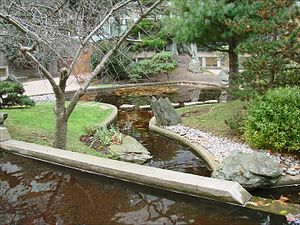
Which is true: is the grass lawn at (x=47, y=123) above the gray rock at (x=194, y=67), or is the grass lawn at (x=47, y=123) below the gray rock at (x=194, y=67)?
above

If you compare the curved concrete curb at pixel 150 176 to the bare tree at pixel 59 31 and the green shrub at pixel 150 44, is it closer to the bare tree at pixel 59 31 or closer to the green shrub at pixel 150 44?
the bare tree at pixel 59 31

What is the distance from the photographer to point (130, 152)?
6621mm

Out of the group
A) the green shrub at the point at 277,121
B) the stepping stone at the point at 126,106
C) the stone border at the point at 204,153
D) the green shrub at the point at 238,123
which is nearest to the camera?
the stone border at the point at 204,153

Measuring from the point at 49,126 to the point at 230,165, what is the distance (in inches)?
196

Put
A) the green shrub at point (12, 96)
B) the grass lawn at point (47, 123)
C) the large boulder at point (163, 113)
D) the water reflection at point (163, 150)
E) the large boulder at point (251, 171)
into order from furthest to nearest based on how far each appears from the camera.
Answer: the green shrub at point (12, 96) < the large boulder at point (163, 113) < the grass lawn at point (47, 123) < the water reflection at point (163, 150) < the large boulder at point (251, 171)

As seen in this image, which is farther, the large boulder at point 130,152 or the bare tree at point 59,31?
the large boulder at point 130,152

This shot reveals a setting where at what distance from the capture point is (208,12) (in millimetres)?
8328

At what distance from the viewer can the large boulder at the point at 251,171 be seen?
4863mm

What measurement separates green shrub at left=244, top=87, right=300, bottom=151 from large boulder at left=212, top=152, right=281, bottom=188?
0.91 m

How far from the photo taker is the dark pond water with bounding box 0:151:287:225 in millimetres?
3777

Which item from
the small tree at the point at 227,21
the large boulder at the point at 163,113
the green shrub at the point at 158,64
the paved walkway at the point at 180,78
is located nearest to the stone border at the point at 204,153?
the large boulder at the point at 163,113

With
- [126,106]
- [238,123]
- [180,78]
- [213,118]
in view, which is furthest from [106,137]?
[180,78]

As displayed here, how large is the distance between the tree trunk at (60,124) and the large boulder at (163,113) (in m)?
3.02

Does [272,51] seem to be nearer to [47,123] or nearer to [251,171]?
[251,171]
